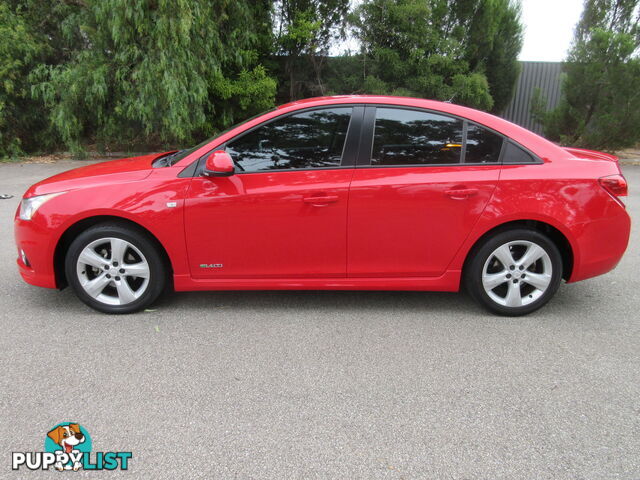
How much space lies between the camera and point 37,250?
3.62 meters

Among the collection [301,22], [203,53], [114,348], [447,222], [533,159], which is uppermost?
[301,22]

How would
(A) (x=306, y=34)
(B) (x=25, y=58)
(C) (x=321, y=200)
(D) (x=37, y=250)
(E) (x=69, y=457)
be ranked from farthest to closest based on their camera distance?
(A) (x=306, y=34) < (B) (x=25, y=58) < (D) (x=37, y=250) < (C) (x=321, y=200) < (E) (x=69, y=457)

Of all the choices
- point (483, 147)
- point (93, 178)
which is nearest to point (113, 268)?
point (93, 178)

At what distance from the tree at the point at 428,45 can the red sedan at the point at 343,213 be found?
8.96 meters

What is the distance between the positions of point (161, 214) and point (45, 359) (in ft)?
3.88

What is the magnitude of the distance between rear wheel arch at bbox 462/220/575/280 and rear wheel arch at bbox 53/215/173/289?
2.30 meters

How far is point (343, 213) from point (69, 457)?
7.17 ft

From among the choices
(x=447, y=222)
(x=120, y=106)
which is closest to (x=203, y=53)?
(x=120, y=106)

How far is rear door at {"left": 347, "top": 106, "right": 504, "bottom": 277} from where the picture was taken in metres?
3.54

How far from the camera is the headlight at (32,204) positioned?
360cm

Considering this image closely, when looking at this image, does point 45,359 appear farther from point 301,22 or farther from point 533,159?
point 301,22

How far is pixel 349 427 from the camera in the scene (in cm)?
247

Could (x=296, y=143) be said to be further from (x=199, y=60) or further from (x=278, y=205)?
(x=199, y=60)

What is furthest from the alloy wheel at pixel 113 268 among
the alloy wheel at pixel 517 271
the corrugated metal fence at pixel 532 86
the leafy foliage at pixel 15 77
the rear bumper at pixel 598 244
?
the corrugated metal fence at pixel 532 86
